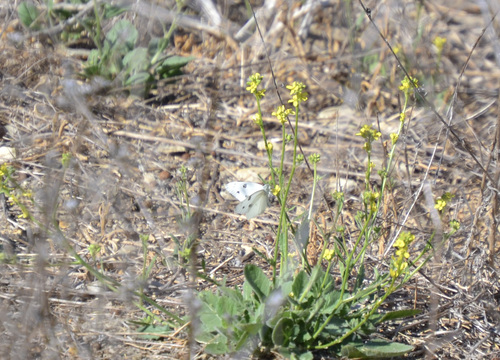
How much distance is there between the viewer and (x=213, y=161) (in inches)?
134

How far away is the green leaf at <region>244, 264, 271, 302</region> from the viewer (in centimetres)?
200

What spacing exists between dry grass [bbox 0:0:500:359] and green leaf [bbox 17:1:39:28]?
10 cm

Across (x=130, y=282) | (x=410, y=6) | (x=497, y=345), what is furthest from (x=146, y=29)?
(x=497, y=345)

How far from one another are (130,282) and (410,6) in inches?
155

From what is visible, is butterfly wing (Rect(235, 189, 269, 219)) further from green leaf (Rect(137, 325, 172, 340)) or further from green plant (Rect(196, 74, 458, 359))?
green leaf (Rect(137, 325, 172, 340))

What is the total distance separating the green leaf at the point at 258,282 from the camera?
6.55 ft

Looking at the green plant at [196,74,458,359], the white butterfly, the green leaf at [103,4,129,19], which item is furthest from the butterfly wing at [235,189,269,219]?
the green leaf at [103,4,129,19]

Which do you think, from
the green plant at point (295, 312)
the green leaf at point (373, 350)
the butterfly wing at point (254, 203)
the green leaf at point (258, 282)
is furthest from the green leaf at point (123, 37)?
the green leaf at point (373, 350)

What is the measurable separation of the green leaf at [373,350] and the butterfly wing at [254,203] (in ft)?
2.28

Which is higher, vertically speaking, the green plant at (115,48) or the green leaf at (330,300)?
the green plant at (115,48)

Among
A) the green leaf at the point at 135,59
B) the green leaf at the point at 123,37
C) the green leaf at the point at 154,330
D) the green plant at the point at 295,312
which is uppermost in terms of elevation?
the green leaf at the point at 123,37

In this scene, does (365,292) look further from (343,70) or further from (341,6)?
(341,6)

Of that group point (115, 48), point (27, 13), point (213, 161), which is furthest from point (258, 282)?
point (27, 13)

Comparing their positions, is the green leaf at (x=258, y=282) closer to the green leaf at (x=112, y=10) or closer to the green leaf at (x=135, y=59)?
the green leaf at (x=135, y=59)
